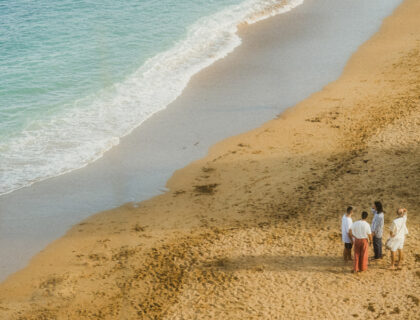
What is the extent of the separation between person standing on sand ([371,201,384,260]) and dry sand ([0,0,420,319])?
13.2 inches

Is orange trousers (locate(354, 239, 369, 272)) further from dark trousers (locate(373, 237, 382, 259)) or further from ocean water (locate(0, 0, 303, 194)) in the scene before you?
ocean water (locate(0, 0, 303, 194))

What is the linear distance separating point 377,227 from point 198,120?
9.77 metres

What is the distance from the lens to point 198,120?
20.8 metres

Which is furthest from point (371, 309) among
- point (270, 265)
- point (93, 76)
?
point (93, 76)

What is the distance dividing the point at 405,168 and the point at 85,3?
2608 centimetres

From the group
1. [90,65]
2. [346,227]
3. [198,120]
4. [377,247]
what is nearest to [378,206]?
[346,227]

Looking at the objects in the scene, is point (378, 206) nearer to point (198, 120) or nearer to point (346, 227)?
point (346, 227)

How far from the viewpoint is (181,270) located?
1294 centimetres

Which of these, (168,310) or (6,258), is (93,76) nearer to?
(6,258)

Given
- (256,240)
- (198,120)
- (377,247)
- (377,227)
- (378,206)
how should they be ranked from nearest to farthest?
(378,206), (377,227), (377,247), (256,240), (198,120)

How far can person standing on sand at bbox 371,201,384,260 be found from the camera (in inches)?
490

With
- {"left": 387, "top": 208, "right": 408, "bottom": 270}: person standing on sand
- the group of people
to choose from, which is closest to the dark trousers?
the group of people

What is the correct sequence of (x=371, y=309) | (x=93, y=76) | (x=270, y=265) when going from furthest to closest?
(x=93, y=76) → (x=270, y=265) → (x=371, y=309)

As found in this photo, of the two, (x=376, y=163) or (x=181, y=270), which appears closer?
(x=181, y=270)
